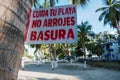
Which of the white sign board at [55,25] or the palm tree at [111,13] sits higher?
the palm tree at [111,13]

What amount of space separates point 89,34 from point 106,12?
64.4 feet

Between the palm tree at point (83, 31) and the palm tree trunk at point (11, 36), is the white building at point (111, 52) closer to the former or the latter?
the palm tree at point (83, 31)

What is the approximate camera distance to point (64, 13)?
428cm

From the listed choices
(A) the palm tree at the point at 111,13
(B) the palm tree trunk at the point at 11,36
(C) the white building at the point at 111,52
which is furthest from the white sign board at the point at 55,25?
(C) the white building at the point at 111,52

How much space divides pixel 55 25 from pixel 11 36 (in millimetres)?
2042

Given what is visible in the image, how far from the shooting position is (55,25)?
13.9ft

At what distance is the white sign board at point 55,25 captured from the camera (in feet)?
13.5

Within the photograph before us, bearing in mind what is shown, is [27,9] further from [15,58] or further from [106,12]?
[106,12]

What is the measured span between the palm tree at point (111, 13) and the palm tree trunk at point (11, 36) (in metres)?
47.3

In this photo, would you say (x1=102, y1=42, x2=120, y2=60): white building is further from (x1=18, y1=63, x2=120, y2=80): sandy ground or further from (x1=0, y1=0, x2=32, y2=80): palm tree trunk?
(x1=0, y1=0, x2=32, y2=80): palm tree trunk

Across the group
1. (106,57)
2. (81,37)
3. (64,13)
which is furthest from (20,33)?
(106,57)

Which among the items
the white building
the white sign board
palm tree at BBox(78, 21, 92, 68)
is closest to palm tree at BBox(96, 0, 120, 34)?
palm tree at BBox(78, 21, 92, 68)

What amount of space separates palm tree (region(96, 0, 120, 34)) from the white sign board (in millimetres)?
45249

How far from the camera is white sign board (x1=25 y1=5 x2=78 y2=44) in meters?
4.11
